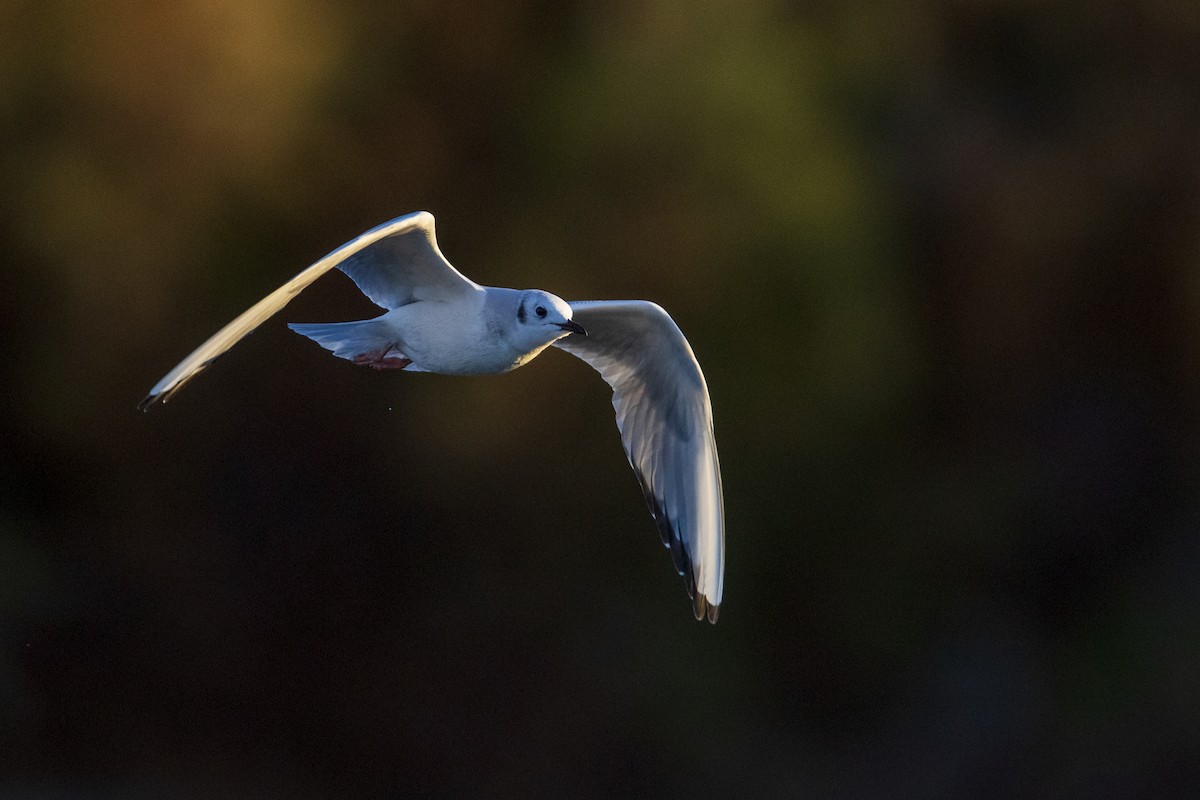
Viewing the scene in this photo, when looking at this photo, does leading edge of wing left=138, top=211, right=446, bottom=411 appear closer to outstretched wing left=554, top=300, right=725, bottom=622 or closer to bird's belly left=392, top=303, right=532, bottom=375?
bird's belly left=392, top=303, right=532, bottom=375

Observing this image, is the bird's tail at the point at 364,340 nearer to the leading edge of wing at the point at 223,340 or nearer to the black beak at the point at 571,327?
the black beak at the point at 571,327

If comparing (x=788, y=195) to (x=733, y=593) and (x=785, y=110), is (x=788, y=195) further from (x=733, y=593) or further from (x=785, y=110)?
(x=733, y=593)

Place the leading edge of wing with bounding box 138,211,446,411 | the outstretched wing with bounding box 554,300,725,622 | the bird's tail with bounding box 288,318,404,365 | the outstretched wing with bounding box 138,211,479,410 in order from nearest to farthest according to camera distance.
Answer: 1. the leading edge of wing with bounding box 138,211,446,411
2. the outstretched wing with bounding box 138,211,479,410
3. the bird's tail with bounding box 288,318,404,365
4. the outstretched wing with bounding box 554,300,725,622

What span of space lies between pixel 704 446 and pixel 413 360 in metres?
0.69

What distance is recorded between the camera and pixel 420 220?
241cm

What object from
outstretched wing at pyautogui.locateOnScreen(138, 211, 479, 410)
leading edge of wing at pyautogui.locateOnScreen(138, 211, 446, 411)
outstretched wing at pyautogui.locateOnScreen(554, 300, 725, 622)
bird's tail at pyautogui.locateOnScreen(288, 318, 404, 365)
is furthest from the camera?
outstretched wing at pyautogui.locateOnScreen(554, 300, 725, 622)

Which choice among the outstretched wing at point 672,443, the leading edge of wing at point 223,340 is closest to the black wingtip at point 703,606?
the outstretched wing at point 672,443

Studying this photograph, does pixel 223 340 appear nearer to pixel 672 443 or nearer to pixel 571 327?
pixel 571 327

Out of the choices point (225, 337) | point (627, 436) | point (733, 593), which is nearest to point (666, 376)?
point (627, 436)

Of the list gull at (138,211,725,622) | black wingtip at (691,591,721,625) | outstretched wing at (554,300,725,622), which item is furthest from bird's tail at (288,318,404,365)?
black wingtip at (691,591,721,625)

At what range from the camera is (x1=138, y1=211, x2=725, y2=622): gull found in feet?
7.85

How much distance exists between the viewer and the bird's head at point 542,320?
2.39m

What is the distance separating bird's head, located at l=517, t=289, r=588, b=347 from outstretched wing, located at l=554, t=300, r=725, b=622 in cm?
51

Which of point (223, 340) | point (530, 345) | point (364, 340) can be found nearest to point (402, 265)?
point (364, 340)
